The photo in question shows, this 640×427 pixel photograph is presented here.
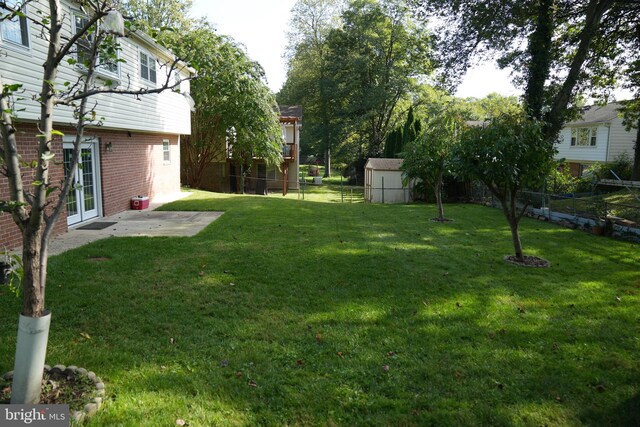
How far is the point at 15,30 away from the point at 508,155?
9262 millimetres

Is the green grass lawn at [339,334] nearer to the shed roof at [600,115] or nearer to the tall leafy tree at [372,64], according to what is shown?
the shed roof at [600,115]

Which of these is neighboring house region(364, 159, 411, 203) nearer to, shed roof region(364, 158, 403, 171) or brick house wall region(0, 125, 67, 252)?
shed roof region(364, 158, 403, 171)

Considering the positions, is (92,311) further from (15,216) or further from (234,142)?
(234,142)

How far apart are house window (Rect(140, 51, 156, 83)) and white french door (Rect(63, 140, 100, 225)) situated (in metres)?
3.61

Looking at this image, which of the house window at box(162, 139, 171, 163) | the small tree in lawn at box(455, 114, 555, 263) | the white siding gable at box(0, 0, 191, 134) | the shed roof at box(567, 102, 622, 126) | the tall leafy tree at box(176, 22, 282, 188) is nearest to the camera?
the white siding gable at box(0, 0, 191, 134)

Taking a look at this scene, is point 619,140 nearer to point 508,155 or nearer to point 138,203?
point 508,155

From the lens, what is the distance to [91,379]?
368 centimetres

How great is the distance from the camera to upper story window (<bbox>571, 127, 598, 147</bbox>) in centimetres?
2981

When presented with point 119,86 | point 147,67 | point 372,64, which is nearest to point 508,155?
point 119,86

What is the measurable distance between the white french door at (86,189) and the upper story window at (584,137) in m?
30.5

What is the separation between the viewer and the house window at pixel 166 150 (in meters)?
17.9

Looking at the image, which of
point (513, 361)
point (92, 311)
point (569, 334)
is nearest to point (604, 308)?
point (569, 334)

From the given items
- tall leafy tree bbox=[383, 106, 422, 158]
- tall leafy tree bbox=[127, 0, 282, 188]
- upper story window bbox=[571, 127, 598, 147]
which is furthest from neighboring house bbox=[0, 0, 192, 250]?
upper story window bbox=[571, 127, 598, 147]

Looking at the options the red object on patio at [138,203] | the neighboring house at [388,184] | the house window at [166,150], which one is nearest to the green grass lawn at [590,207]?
the neighboring house at [388,184]
